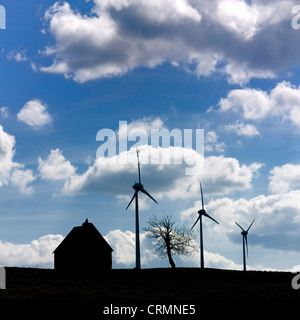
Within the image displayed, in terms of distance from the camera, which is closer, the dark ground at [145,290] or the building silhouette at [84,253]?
the dark ground at [145,290]

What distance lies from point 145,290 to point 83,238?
891 inches

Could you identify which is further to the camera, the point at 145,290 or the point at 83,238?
the point at 83,238

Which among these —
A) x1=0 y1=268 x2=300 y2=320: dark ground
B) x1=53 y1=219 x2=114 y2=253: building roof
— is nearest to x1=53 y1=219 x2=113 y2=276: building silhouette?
x1=53 y1=219 x2=114 y2=253: building roof

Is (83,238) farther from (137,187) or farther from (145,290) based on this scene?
(145,290)

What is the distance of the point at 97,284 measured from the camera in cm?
5738

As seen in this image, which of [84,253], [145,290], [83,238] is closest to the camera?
[145,290]

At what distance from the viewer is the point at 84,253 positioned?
2872 inches

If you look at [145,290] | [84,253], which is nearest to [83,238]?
[84,253]

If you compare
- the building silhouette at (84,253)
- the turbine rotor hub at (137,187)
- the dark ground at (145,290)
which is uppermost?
the turbine rotor hub at (137,187)

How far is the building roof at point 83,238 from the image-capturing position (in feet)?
240

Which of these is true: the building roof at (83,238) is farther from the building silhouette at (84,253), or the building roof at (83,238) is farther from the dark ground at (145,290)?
the dark ground at (145,290)

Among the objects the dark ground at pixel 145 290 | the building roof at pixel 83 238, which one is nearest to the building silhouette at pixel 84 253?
the building roof at pixel 83 238
